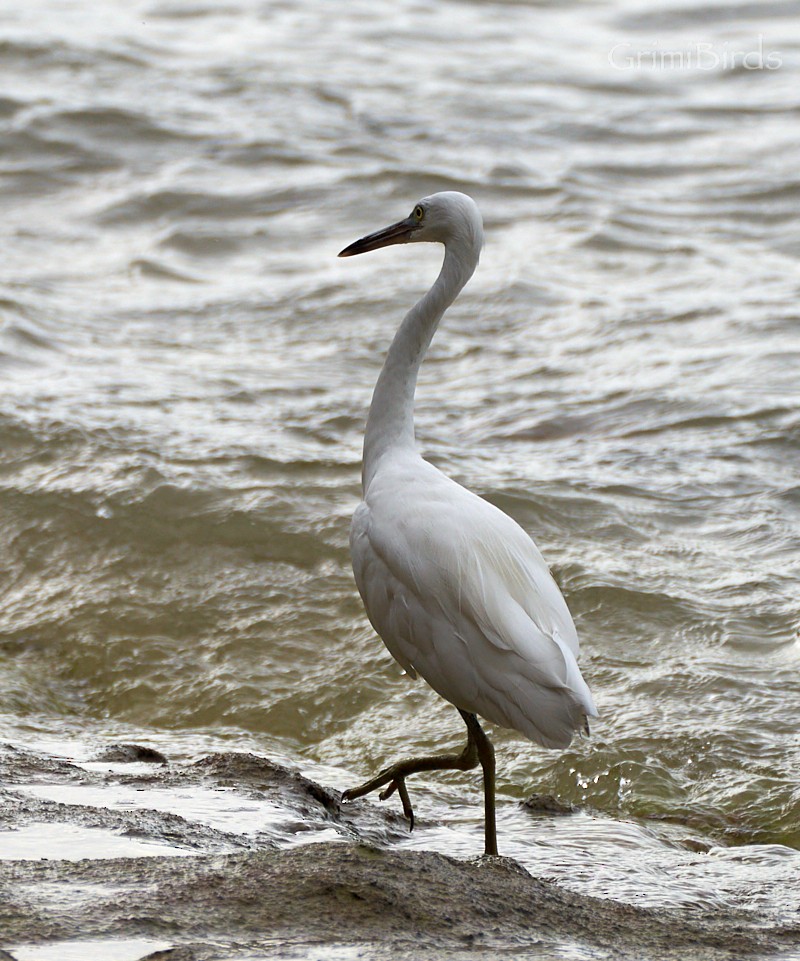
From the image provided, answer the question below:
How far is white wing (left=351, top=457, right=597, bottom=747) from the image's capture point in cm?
335

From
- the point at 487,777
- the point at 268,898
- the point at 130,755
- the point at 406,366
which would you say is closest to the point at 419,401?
the point at 406,366

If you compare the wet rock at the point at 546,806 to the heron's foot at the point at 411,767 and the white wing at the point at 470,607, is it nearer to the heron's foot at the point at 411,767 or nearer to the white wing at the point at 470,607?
the heron's foot at the point at 411,767

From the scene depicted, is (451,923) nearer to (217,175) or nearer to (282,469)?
(282,469)

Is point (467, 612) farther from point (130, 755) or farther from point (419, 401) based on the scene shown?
point (419, 401)

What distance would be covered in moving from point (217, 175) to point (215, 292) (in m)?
2.71

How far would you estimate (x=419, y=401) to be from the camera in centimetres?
764

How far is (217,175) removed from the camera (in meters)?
11.5

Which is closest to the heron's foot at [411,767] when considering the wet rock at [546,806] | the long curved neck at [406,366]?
the wet rock at [546,806]

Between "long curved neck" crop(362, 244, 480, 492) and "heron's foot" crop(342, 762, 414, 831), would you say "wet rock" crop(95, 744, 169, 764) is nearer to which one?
"heron's foot" crop(342, 762, 414, 831)

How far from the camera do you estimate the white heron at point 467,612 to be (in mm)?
3355

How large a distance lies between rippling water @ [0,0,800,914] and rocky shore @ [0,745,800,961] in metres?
0.45

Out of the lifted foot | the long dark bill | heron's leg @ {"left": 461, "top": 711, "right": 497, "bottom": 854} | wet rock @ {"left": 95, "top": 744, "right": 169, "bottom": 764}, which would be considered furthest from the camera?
the long dark bill

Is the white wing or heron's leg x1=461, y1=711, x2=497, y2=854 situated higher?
the white wing

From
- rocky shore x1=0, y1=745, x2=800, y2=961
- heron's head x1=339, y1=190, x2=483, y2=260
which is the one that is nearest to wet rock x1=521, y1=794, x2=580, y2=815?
rocky shore x1=0, y1=745, x2=800, y2=961
